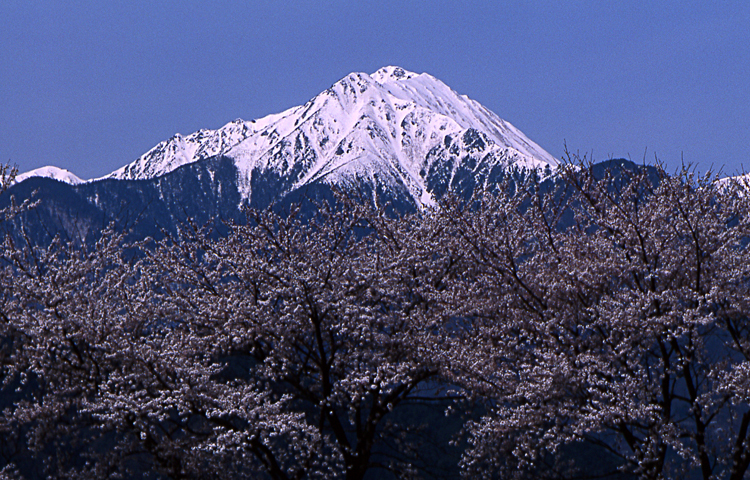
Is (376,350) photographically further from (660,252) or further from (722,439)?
(722,439)

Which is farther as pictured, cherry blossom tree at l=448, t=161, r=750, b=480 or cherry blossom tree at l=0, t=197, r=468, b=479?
cherry blossom tree at l=0, t=197, r=468, b=479

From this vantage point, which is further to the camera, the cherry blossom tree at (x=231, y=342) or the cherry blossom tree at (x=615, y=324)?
the cherry blossom tree at (x=231, y=342)

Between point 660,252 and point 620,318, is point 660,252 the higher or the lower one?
the higher one

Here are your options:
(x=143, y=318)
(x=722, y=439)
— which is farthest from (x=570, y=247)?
(x=143, y=318)

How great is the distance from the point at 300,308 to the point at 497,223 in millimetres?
4852

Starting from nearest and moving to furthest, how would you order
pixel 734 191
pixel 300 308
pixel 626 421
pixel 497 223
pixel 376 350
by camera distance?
pixel 626 421, pixel 300 308, pixel 376 350, pixel 734 191, pixel 497 223

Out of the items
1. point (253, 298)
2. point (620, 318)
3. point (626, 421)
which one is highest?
point (253, 298)

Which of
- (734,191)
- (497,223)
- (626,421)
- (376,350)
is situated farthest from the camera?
(497,223)

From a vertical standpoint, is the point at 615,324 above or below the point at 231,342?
below

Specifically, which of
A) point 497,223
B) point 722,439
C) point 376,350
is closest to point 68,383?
point 376,350

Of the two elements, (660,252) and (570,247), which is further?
(570,247)

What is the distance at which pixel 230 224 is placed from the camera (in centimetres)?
1300

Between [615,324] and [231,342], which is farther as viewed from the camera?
[231,342]

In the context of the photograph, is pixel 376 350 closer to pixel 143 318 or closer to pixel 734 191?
pixel 143 318
